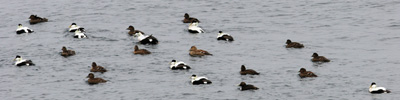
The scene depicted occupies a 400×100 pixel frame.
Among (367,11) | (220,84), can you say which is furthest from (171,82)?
(367,11)

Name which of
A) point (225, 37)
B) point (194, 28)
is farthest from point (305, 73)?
point (194, 28)

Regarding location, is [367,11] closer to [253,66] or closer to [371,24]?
[371,24]

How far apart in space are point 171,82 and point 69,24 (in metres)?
21.2

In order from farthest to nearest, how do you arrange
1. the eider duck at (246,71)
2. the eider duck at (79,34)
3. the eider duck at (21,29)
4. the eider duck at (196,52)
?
1. the eider duck at (21,29)
2. the eider duck at (79,34)
3. the eider duck at (196,52)
4. the eider duck at (246,71)

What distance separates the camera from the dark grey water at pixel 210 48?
121ft

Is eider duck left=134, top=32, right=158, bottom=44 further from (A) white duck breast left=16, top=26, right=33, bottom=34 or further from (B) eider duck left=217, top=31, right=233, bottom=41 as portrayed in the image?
(A) white duck breast left=16, top=26, right=33, bottom=34

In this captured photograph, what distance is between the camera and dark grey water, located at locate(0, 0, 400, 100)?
121ft

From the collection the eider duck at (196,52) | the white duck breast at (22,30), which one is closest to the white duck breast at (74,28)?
the white duck breast at (22,30)

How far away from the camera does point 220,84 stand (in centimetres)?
3750

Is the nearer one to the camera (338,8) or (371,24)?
(371,24)

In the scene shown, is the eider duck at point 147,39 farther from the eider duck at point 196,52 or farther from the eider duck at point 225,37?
the eider duck at point 196,52

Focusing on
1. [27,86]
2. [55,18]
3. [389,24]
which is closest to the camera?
[27,86]

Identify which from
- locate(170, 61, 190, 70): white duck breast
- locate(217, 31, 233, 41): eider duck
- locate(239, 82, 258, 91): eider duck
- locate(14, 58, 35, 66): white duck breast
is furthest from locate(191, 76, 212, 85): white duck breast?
locate(217, 31, 233, 41): eider duck

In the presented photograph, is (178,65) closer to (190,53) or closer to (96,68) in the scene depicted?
(96,68)
